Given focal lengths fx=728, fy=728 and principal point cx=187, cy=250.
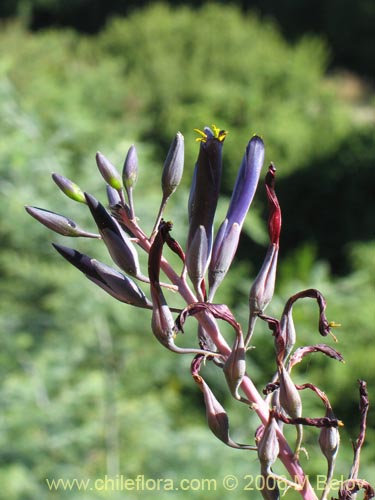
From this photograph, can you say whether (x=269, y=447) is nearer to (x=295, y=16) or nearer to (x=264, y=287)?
(x=264, y=287)

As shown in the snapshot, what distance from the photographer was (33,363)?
4820mm

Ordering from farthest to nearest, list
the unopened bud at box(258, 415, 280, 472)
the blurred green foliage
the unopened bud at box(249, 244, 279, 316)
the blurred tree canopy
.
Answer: the blurred tree canopy, the blurred green foliage, the unopened bud at box(249, 244, 279, 316), the unopened bud at box(258, 415, 280, 472)

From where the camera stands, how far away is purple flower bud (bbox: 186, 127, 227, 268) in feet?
3.78

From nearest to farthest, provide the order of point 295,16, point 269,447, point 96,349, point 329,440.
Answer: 1. point 269,447
2. point 329,440
3. point 96,349
4. point 295,16

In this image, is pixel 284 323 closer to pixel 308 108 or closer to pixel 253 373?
pixel 253 373

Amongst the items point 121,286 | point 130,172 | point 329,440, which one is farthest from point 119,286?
point 329,440

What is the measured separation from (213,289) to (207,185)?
17cm

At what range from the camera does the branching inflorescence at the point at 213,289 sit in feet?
3.51

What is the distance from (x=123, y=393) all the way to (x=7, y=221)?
154 cm

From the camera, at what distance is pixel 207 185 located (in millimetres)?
1165

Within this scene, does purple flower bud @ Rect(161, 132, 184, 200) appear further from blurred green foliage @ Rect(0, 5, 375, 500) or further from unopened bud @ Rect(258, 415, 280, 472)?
blurred green foliage @ Rect(0, 5, 375, 500)

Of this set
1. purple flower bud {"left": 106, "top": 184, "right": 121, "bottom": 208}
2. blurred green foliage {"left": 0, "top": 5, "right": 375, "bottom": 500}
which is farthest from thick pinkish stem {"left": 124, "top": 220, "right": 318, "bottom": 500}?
blurred green foliage {"left": 0, "top": 5, "right": 375, "bottom": 500}

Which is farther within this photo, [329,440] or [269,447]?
[329,440]

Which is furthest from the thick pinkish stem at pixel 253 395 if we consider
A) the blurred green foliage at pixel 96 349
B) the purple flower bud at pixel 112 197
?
the blurred green foliage at pixel 96 349
